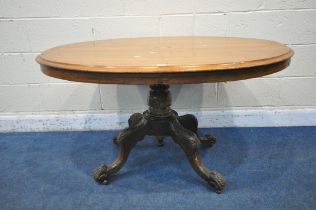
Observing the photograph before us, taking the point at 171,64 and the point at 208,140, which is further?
the point at 208,140

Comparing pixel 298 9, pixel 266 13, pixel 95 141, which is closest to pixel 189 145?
pixel 95 141

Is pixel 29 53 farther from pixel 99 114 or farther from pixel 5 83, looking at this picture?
pixel 99 114

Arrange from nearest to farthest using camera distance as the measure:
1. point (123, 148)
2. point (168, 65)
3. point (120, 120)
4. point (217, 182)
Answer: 1. point (168, 65)
2. point (217, 182)
3. point (123, 148)
4. point (120, 120)

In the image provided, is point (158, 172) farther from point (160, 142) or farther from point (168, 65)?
point (168, 65)

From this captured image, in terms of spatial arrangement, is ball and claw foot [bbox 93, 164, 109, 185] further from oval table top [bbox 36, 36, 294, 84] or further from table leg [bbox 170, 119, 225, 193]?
oval table top [bbox 36, 36, 294, 84]

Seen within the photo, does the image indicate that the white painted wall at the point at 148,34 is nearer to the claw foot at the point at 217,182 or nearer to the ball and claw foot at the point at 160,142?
the ball and claw foot at the point at 160,142

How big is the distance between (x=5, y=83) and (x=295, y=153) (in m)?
1.95

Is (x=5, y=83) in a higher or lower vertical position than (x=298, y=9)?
lower

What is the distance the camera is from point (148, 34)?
1.88m

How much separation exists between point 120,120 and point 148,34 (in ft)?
2.10

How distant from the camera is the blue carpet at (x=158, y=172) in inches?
52.8

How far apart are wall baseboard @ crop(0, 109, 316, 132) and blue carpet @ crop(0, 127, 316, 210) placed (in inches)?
2.2

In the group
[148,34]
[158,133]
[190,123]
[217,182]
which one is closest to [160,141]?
[190,123]

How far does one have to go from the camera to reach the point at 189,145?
1434mm
